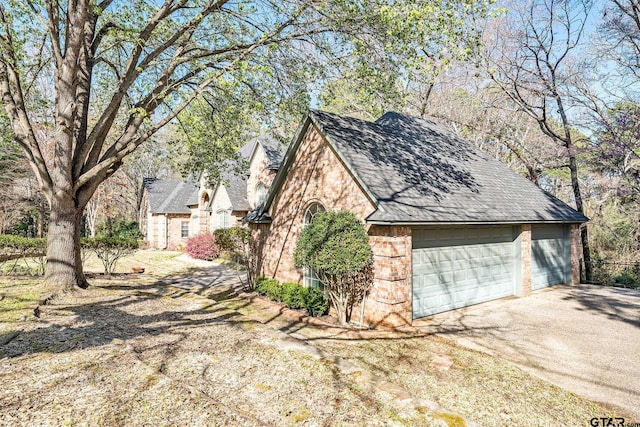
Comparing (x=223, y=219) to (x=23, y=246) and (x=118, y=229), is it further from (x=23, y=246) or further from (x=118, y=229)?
(x=118, y=229)

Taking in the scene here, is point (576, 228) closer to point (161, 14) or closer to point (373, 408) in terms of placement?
point (373, 408)

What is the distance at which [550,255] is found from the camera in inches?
551

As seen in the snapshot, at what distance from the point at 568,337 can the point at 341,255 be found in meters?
5.48

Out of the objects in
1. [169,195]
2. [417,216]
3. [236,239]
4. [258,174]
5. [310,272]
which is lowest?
[310,272]

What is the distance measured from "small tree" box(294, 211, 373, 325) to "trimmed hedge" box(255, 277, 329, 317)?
754 mm

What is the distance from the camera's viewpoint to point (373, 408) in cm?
449

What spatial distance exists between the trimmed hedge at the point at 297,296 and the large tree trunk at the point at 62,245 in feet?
18.2

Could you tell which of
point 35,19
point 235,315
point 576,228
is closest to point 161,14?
point 35,19

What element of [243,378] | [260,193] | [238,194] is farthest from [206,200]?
[243,378]

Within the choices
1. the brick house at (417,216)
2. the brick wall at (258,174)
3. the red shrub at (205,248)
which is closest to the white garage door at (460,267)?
the brick house at (417,216)

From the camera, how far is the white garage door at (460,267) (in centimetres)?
927

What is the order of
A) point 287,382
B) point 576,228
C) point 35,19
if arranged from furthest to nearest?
point 576,228 < point 35,19 < point 287,382

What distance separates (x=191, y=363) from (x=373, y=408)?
2.91 metres

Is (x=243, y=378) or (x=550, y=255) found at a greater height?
(x=550, y=255)
